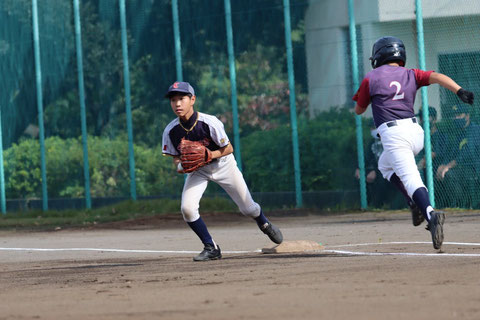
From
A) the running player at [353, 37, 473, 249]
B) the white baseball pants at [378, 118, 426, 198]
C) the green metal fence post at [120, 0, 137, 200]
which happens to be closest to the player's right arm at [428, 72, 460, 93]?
the running player at [353, 37, 473, 249]

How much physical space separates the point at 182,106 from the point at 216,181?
2.95 ft

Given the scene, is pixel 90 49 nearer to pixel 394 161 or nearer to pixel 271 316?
pixel 394 161

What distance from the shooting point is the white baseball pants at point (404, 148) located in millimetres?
9172

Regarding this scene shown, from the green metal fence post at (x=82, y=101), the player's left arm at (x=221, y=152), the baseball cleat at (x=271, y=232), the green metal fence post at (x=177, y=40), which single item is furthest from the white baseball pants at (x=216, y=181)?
the green metal fence post at (x=82, y=101)

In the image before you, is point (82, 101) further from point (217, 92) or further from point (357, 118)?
point (357, 118)

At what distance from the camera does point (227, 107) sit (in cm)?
2127

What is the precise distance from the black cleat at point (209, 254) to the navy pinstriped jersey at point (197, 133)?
1.03 m

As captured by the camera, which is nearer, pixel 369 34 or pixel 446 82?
pixel 446 82

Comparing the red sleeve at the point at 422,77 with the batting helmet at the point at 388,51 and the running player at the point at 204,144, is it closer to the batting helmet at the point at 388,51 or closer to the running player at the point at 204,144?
the batting helmet at the point at 388,51

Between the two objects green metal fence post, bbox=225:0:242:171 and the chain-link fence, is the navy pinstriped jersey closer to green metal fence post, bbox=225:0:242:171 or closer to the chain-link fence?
the chain-link fence

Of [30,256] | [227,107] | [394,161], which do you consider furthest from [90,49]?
[394,161]

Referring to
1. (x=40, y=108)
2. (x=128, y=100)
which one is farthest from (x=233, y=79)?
(x=40, y=108)

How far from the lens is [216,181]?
10398 mm

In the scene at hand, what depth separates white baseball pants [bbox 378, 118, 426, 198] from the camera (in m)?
9.17
